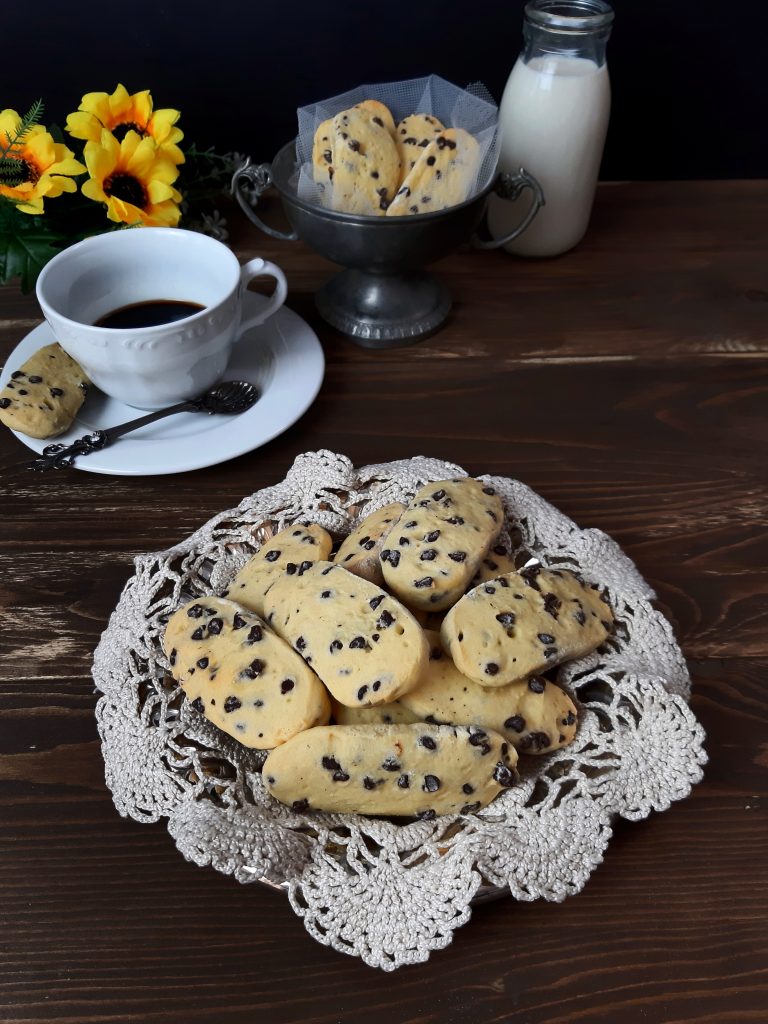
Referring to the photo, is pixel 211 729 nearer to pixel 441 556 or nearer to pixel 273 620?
pixel 273 620

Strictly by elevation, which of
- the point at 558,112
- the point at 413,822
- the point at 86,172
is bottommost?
the point at 413,822

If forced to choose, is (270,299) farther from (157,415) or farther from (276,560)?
(276,560)

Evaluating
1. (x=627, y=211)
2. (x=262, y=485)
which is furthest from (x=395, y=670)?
(x=627, y=211)

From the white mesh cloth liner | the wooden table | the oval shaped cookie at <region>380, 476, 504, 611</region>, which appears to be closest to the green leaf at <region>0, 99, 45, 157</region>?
the wooden table

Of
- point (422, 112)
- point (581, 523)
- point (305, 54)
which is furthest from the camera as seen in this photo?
point (305, 54)

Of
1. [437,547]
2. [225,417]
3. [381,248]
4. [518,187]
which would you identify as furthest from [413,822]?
[518,187]

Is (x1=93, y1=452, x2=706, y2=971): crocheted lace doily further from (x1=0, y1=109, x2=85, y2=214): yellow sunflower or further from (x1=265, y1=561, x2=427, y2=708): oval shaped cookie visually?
(x1=0, y1=109, x2=85, y2=214): yellow sunflower

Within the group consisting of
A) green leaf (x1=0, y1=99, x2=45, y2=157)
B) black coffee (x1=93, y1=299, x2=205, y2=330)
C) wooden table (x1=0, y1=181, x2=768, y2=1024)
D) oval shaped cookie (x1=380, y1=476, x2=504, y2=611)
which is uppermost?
green leaf (x1=0, y1=99, x2=45, y2=157)
